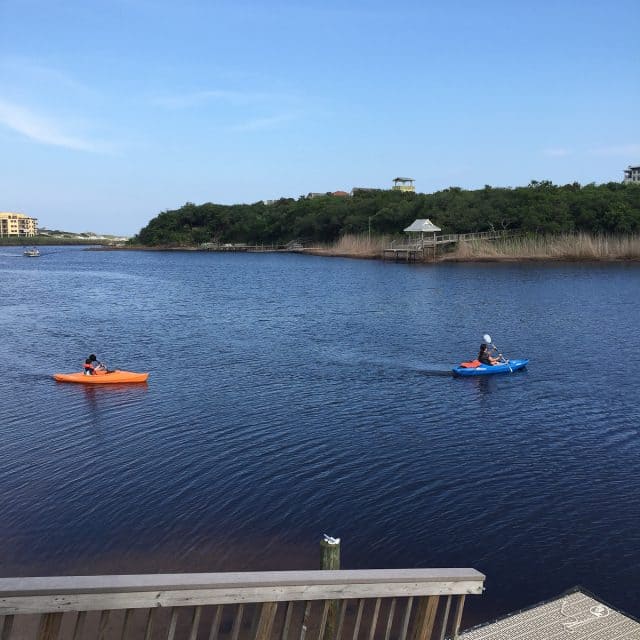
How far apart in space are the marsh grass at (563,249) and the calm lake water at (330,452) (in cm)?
4107

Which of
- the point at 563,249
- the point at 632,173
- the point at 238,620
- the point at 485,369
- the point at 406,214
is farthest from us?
the point at 632,173

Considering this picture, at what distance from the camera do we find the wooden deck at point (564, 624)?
8.17m

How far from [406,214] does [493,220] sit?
54.4 ft

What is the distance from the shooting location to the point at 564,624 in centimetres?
847

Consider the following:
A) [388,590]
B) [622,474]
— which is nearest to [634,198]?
[622,474]

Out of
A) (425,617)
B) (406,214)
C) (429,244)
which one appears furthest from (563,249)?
(425,617)

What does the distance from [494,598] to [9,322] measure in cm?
3728

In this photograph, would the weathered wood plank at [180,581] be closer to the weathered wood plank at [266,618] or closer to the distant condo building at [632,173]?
the weathered wood plank at [266,618]

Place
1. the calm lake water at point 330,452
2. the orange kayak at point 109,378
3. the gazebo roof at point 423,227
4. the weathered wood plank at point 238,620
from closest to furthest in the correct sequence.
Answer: the weathered wood plank at point 238,620
the calm lake water at point 330,452
the orange kayak at point 109,378
the gazebo roof at point 423,227

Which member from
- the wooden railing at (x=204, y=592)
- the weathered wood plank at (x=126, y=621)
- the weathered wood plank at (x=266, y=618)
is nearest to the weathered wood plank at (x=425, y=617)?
the wooden railing at (x=204, y=592)

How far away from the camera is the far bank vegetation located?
79.4 meters

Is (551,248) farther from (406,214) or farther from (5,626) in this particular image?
(5,626)

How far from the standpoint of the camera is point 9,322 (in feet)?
133

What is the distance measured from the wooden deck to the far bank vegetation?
236 feet
